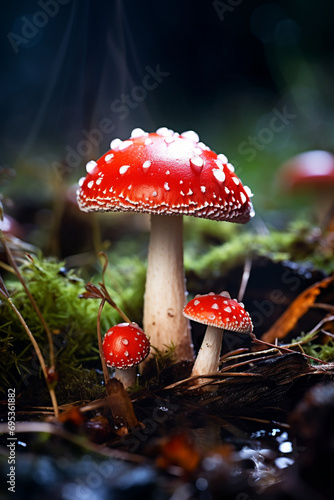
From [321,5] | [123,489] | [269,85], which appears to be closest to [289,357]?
[123,489]

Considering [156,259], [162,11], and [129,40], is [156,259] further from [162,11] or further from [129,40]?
[162,11]

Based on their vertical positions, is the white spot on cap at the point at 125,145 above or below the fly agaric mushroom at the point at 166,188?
above

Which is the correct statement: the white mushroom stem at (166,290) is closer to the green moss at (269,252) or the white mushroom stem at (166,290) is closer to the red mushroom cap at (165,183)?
the red mushroom cap at (165,183)

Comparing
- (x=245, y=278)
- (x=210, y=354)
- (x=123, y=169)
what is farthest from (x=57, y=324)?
(x=245, y=278)

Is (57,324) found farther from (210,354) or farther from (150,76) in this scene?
(150,76)

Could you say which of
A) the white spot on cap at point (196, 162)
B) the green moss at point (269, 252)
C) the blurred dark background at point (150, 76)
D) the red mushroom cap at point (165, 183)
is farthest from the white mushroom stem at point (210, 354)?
the blurred dark background at point (150, 76)

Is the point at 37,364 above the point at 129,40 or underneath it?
underneath
